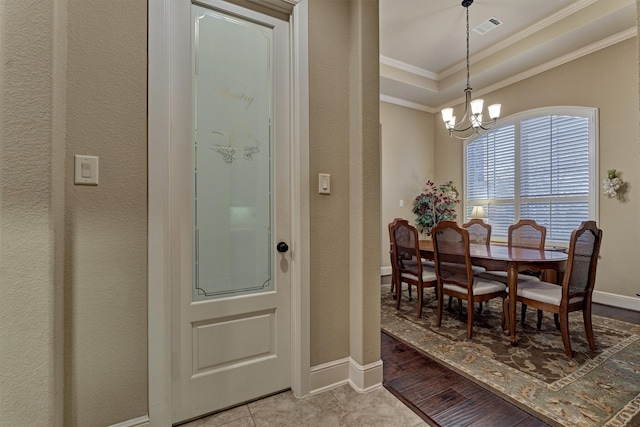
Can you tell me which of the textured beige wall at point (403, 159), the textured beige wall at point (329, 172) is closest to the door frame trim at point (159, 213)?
the textured beige wall at point (329, 172)

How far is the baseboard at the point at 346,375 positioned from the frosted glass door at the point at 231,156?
623mm

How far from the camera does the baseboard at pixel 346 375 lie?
1683 mm

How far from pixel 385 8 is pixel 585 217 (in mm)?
3562

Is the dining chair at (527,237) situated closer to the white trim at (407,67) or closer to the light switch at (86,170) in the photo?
the white trim at (407,67)

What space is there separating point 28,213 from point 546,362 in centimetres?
304

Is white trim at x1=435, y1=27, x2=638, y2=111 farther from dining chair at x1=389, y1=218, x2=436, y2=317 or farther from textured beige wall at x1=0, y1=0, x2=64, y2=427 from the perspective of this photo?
textured beige wall at x1=0, y1=0, x2=64, y2=427

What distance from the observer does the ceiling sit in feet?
10.0

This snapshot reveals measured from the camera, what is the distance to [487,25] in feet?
11.3

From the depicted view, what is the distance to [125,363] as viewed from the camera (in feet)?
4.14

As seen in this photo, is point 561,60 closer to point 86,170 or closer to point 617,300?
point 617,300

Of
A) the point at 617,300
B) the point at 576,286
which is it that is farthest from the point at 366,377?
the point at 617,300

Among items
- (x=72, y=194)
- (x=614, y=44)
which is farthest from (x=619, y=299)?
(x=72, y=194)

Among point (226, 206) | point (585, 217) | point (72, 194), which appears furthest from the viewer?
point (585, 217)

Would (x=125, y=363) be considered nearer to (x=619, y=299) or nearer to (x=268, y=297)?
(x=268, y=297)
